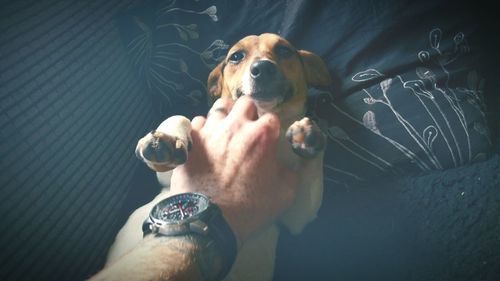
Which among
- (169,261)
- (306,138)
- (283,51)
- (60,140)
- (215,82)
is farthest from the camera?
(215,82)

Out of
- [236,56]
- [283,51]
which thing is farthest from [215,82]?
[283,51]

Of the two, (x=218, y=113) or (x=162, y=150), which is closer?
(x=162, y=150)

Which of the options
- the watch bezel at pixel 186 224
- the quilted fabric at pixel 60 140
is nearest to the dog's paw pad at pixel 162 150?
the watch bezel at pixel 186 224

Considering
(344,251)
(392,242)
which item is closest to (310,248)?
(344,251)

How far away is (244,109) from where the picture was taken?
970 millimetres

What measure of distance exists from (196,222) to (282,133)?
366 mm

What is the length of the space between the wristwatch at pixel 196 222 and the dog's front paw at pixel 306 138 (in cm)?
23

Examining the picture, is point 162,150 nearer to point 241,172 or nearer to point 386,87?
point 241,172

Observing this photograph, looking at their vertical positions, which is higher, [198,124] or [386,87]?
[198,124]

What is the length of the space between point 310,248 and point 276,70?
1.54 ft

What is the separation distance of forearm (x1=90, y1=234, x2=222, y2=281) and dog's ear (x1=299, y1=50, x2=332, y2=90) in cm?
58

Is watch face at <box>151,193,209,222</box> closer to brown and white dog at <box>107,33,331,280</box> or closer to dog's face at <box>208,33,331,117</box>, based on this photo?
brown and white dog at <box>107,33,331,280</box>

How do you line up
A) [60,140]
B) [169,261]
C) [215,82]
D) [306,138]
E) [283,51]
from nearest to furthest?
[169,261], [306,138], [60,140], [283,51], [215,82]

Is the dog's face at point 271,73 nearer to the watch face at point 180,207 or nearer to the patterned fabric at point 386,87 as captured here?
the patterned fabric at point 386,87
